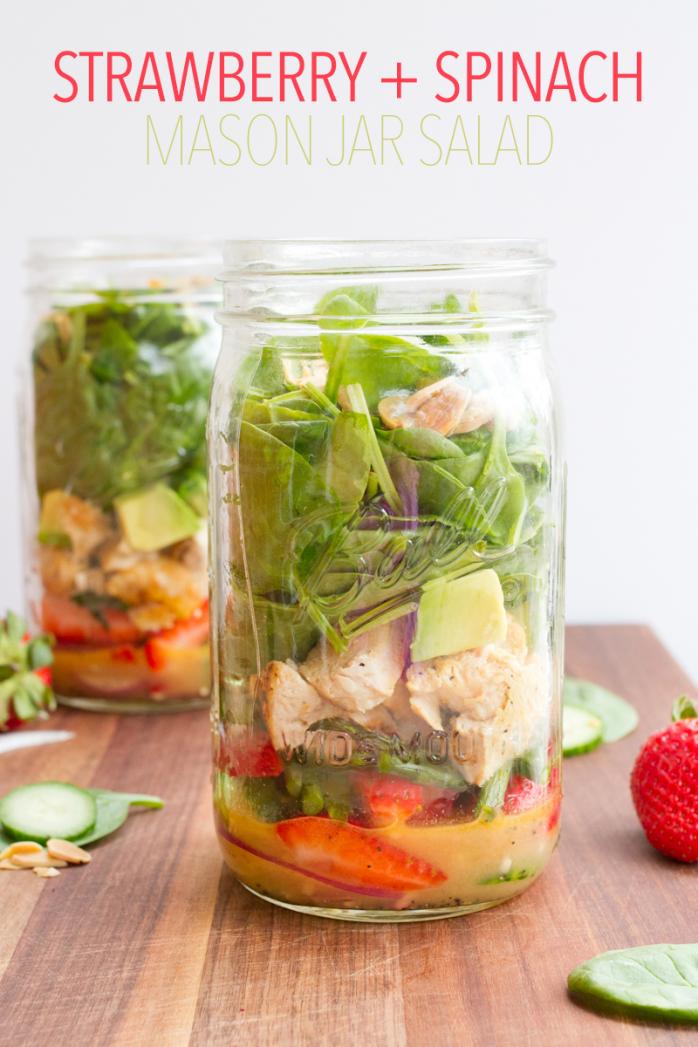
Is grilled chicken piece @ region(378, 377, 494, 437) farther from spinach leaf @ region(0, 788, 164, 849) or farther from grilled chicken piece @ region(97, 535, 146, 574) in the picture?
grilled chicken piece @ region(97, 535, 146, 574)

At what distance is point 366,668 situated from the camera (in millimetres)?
981

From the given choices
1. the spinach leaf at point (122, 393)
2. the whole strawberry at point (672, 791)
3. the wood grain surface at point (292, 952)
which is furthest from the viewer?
the spinach leaf at point (122, 393)

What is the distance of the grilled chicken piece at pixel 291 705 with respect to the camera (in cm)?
100

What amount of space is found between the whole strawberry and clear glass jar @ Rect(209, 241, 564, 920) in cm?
13

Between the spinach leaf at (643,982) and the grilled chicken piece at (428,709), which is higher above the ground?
the grilled chicken piece at (428,709)

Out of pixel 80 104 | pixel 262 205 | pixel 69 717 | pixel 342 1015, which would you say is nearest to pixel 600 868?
pixel 342 1015

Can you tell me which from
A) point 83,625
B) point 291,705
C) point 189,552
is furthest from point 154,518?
point 291,705

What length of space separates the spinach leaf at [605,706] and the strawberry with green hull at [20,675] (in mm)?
592

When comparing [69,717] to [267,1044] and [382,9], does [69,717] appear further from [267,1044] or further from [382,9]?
[382,9]

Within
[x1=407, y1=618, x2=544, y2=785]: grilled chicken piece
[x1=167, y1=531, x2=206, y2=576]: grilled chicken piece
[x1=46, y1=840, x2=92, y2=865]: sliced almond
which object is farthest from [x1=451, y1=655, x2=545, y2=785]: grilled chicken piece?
[x1=167, y1=531, x2=206, y2=576]: grilled chicken piece

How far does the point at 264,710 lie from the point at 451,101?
1076 mm

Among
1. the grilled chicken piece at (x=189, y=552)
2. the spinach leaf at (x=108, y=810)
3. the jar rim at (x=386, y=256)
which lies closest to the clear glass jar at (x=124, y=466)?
the grilled chicken piece at (x=189, y=552)

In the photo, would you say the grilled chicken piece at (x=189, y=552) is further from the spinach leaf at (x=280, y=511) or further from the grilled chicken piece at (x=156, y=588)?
the spinach leaf at (x=280, y=511)

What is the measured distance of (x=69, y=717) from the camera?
159 centimetres
